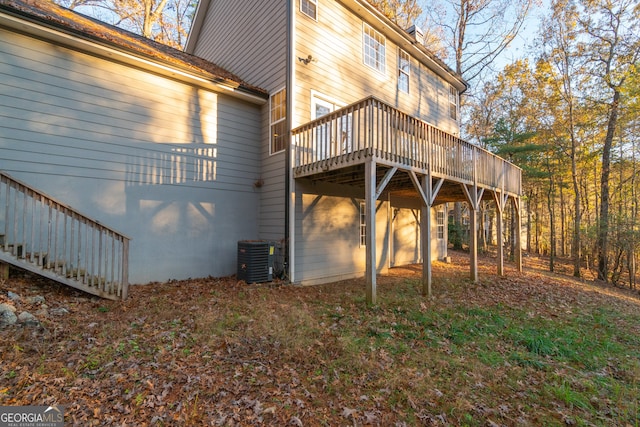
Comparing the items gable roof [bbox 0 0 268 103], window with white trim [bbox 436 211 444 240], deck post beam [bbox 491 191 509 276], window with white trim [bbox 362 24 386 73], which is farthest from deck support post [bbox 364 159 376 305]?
window with white trim [bbox 436 211 444 240]

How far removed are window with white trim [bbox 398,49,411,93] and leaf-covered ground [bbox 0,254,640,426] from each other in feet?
28.1

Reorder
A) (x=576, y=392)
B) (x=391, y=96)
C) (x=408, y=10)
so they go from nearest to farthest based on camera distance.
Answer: (x=576, y=392)
(x=391, y=96)
(x=408, y=10)

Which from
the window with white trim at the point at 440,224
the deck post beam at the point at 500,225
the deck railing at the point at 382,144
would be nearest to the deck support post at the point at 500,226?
the deck post beam at the point at 500,225

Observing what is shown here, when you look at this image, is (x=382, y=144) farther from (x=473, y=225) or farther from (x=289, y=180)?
(x=473, y=225)

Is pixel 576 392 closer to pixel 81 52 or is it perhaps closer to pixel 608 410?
pixel 608 410

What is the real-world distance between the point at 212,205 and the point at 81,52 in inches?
159

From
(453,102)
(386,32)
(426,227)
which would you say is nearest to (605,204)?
(453,102)

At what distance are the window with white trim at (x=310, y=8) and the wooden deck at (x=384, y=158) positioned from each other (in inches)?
128

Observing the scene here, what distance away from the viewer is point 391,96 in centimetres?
991

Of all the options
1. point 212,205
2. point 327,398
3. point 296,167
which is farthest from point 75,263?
point 327,398

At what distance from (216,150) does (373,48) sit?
6.48m

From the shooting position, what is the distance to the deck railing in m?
5.45

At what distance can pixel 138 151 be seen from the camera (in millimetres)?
6035

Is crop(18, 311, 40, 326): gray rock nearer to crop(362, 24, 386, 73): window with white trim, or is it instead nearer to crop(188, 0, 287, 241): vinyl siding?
crop(188, 0, 287, 241): vinyl siding
